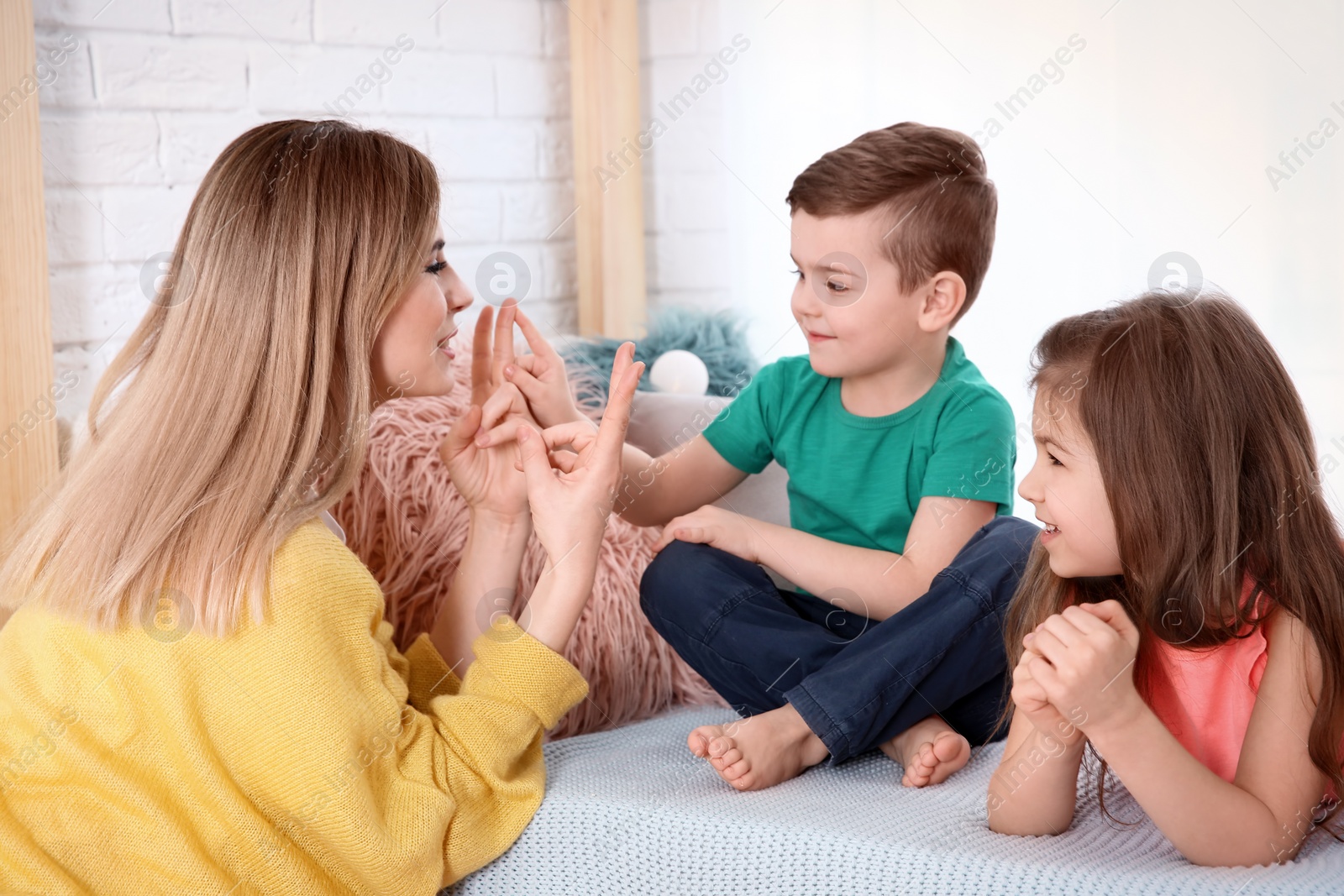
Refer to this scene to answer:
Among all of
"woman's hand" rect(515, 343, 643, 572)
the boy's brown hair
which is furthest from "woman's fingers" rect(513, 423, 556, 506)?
the boy's brown hair

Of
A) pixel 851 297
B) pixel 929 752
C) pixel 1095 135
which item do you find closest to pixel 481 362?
pixel 851 297

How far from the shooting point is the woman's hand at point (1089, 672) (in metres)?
0.82

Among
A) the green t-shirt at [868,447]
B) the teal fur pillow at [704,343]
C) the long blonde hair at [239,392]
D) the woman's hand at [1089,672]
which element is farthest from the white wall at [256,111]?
the woman's hand at [1089,672]

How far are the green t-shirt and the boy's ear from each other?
66 millimetres

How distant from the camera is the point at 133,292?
1469 millimetres

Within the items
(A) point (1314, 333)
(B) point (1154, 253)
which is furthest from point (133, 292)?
(A) point (1314, 333)

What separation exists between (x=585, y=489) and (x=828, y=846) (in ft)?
1.23

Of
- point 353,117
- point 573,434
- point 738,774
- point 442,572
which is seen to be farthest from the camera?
point 353,117

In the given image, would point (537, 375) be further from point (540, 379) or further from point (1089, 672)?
point (1089, 672)

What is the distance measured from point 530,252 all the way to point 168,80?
0.66 metres

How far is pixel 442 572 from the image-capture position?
139 cm

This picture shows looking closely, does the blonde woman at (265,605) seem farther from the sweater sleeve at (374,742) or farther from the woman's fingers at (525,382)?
the woman's fingers at (525,382)

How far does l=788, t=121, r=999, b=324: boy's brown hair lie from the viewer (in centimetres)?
122

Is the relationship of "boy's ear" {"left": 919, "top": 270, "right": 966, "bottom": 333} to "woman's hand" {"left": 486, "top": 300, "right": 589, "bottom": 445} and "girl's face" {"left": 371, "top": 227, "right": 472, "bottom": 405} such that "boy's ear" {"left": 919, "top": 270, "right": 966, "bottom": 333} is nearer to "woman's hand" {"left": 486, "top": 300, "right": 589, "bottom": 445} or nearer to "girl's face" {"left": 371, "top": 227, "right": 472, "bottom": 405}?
"woman's hand" {"left": 486, "top": 300, "right": 589, "bottom": 445}
